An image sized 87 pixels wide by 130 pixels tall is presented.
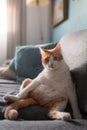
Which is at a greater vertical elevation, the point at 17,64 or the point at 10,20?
the point at 10,20

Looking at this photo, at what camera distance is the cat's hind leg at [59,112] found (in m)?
1.04

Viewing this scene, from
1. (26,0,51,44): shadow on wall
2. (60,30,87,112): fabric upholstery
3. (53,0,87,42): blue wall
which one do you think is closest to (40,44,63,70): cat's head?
(60,30,87,112): fabric upholstery

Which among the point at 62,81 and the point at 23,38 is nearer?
the point at 62,81

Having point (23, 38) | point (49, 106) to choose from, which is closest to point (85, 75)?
point (49, 106)

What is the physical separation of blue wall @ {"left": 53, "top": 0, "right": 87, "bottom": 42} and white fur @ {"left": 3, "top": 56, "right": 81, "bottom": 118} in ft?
2.83

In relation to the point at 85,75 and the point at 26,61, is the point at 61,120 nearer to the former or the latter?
the point at 85,75

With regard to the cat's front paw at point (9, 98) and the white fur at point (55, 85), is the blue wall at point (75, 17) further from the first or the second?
the cat's front paw at point (9, 98)

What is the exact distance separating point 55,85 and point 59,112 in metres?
0.19

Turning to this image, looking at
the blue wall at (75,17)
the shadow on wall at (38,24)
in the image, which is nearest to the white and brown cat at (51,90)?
the blue wall at (75,17)

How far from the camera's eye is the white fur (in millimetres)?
1216

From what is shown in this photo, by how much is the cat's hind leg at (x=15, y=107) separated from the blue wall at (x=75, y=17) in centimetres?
99

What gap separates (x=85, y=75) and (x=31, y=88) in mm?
306

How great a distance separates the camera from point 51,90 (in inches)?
49.5

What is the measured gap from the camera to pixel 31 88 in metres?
1.29
